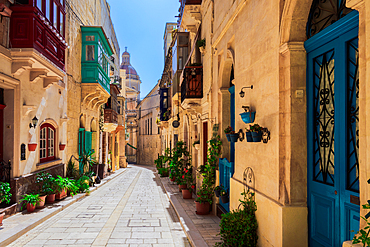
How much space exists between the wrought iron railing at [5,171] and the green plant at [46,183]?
48.7 inches

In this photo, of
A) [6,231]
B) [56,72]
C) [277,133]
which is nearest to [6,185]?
[6,231]

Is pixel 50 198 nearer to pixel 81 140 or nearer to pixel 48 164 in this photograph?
pixel 48 164

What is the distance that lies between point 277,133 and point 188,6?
766 cm

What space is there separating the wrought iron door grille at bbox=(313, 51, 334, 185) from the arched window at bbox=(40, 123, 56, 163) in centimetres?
890

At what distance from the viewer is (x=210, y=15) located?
27.7 ft

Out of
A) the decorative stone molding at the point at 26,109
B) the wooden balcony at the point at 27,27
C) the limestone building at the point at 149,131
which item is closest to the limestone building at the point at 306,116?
the wooden balcony at the point at 27,27

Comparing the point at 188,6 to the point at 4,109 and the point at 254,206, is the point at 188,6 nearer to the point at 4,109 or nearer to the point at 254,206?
the point at 4,109

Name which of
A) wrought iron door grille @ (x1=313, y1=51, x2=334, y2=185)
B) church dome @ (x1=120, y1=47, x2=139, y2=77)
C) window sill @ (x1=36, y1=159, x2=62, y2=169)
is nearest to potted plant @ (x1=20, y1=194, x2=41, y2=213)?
window sill @ (x1=36, y1=159, x2=62, y2=169)

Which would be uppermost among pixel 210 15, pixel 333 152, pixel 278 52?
pixel 210 15

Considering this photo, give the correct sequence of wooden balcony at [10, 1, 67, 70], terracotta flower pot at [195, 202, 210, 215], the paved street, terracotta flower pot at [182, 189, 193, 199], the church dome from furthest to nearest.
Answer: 1. the church dome
2. terracotta flower pot at [182, 189, 193, 199]
3. terracotta flower pot at [195, 202, 210, 215]
4. wooden balcony at [10, 1, 67, 70]
5. the paved street

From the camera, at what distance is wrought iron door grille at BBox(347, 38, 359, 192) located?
2.67 m

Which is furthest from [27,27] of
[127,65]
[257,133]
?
[127,65]

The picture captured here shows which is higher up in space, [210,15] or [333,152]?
[210,15]

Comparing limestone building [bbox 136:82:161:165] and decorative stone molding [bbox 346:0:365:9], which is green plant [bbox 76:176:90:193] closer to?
decorative stone molding [bbox 346:0:365:9]
